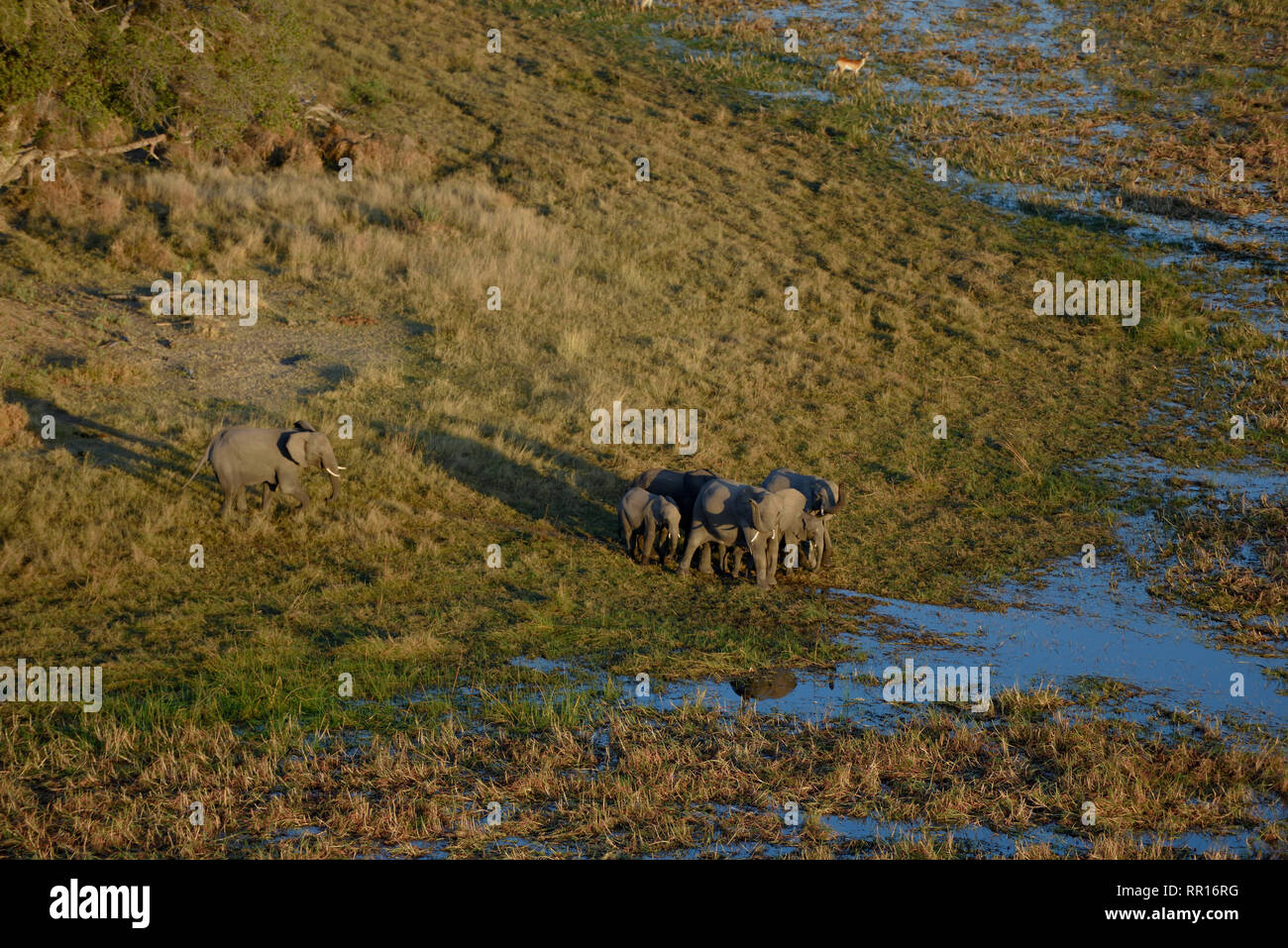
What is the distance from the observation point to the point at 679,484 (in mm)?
15023

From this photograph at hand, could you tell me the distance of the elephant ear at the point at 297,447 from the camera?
14516 millimetres

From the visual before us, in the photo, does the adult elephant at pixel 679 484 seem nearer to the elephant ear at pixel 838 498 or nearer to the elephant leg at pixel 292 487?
the elephant ear at pixel 838 498

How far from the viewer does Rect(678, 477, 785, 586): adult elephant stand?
13.8m

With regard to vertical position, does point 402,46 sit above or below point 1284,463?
above

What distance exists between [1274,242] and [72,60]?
28.4m

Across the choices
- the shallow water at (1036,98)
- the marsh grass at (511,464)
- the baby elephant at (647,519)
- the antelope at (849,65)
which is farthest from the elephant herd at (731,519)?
the antelope at (849,65)

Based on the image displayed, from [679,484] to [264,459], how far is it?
5.37 metres

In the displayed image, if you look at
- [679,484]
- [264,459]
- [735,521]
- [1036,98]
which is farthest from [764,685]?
[1036,98]

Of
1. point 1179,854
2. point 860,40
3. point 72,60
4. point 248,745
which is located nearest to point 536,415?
point 72,60

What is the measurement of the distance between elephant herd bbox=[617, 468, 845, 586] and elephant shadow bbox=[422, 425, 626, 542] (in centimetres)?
96

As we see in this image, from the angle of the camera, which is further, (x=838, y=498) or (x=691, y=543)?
(x=838, y=498)

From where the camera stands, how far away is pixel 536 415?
1847cm

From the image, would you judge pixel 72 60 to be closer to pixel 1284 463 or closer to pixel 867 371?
pixel 867 371

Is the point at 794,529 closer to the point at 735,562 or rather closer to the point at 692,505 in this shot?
the point at 735,562
